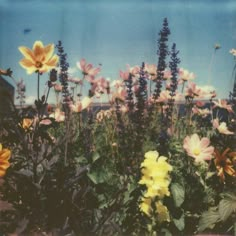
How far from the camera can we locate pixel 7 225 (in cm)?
187

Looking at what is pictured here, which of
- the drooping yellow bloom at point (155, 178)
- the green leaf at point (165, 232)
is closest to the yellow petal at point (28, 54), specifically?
the drooping yellow bloom at point (155, 178)

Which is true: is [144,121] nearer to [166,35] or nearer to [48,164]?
[166,35]

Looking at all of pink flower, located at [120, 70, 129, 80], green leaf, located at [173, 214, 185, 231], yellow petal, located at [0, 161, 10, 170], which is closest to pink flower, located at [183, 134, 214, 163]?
green leaf, located at [173, 214, 185, 231]

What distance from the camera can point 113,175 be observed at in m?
2.50

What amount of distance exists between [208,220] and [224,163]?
296mm

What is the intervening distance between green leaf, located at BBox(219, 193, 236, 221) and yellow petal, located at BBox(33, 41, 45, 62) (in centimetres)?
108

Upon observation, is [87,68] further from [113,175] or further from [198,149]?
[198,149]

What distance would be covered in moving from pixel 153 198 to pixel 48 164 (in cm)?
45

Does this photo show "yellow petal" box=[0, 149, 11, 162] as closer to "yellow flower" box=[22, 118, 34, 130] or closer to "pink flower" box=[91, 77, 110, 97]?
"yellow flower" box=[22, 118, 34, 130]

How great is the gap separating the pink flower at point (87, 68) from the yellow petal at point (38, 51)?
0.82 m

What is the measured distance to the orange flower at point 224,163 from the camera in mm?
2268

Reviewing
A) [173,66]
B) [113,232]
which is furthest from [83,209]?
[173,66]

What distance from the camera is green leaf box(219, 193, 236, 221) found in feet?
7.04

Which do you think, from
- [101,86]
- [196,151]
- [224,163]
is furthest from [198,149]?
[101,86]
